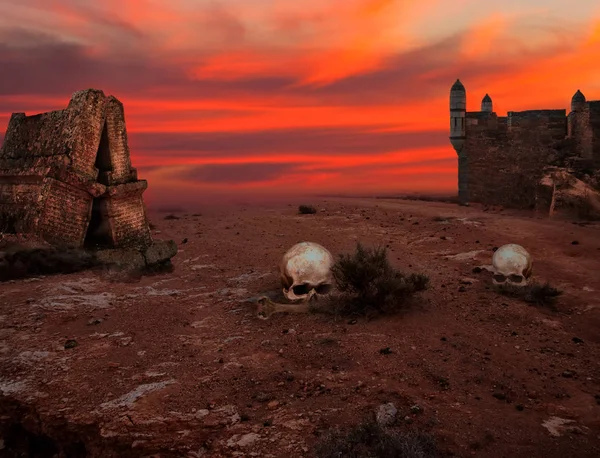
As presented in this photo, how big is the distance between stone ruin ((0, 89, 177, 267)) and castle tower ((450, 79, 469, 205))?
14432 mm

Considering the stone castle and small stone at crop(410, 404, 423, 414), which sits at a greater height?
the stone castle

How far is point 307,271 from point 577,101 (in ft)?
56.5

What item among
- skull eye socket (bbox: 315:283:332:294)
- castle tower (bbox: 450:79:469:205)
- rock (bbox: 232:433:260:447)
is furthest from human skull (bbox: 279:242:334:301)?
Result: castle tower (bbox: 450:79:469:205)

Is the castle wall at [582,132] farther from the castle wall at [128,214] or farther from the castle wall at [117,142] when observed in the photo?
the castle wall at [117,142]

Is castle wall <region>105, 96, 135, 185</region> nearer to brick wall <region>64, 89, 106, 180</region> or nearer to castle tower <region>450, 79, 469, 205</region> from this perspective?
→ brick wall <region>64, 89, 106, 180</region>

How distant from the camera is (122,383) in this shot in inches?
241

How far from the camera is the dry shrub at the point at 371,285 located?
7879 millimetres

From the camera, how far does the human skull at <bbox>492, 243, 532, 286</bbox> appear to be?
9164 mm

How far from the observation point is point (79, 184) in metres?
11.4

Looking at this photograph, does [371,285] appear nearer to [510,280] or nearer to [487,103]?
Result: [510,280]

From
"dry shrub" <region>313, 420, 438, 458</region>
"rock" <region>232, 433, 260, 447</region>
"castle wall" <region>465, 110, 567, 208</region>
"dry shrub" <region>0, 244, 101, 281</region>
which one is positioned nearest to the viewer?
"dry shrub" <region>313, 420, 438, 458</region>

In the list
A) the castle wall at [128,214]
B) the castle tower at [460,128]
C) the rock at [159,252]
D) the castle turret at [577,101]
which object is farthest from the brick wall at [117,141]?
the castle turret at [577,101]

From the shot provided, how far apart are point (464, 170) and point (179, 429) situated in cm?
1977

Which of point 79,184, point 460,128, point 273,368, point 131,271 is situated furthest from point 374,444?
point 460,128
